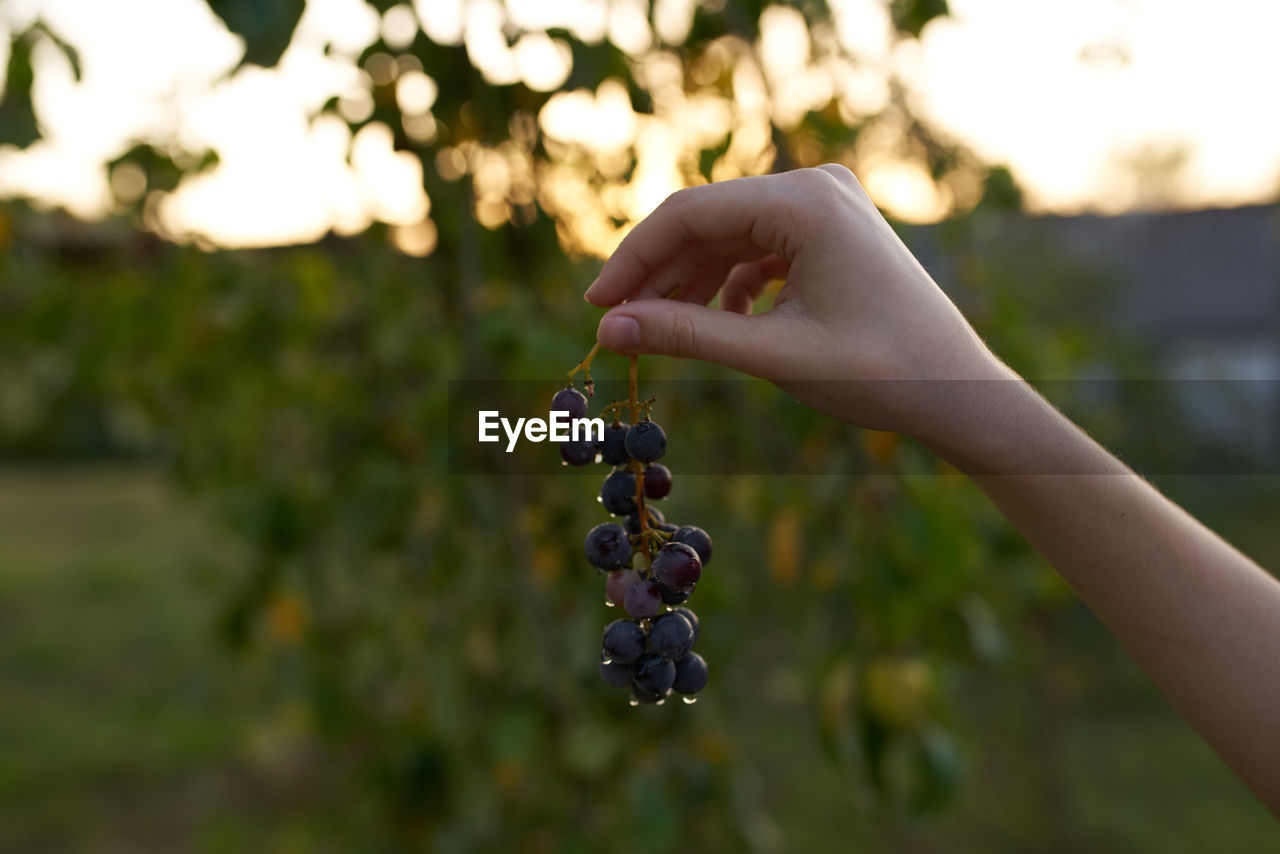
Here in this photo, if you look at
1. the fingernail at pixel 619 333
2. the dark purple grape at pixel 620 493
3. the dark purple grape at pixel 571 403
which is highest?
the fingernail at pixel 619 333

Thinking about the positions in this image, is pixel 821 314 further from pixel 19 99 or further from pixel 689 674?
pixel 19 99

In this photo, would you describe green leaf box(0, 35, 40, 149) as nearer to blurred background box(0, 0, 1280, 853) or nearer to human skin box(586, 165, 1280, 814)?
blurred background box(0, 0, 1280, 853)

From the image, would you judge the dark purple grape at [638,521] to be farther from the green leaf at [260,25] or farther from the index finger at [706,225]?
the green leaf at [260,25]

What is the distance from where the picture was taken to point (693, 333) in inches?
31.6

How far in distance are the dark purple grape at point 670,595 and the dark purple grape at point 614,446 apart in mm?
121

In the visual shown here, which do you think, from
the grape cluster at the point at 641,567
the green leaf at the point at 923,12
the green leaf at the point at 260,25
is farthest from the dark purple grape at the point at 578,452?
the green leaf at the point at 923,12

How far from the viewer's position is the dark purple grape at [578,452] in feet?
2.69

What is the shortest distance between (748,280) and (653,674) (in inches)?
18.0

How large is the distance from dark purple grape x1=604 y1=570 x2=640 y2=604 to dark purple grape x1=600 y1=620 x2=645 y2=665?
29mm

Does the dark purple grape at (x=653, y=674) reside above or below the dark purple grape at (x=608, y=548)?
below

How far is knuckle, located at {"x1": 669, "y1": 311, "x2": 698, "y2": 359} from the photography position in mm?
801

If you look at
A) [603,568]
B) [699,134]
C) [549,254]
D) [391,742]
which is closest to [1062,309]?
[699,134]

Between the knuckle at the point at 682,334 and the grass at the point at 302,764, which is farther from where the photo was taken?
the grass at the point at 302,764

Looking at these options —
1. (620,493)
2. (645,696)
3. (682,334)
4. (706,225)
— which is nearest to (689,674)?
(645,696)
